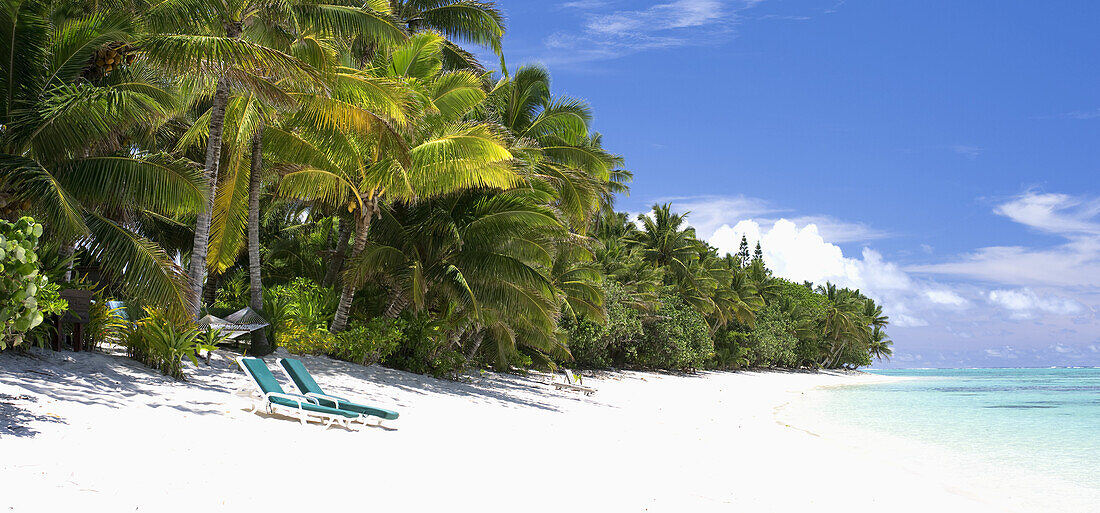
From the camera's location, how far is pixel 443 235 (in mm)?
14461

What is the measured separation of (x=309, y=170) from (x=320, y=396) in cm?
555

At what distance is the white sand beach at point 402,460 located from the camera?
16.0 ft

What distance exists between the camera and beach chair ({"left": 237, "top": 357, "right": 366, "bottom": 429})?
24.1 ft

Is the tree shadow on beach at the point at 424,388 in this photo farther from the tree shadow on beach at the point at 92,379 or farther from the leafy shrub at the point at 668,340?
the leafy shrub at the point at 668,340

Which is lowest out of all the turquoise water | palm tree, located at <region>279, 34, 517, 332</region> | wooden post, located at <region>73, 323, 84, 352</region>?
the turquoise water

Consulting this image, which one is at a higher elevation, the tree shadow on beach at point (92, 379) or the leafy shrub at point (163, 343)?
the leafy shrub at point (163, 343)

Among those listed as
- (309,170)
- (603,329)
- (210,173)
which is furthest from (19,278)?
(603,329)

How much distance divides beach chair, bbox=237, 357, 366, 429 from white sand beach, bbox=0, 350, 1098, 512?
0.49ft

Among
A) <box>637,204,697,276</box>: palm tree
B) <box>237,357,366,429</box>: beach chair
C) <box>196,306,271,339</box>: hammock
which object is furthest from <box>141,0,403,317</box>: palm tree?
<box>637,204,697,276</box>: palm tree

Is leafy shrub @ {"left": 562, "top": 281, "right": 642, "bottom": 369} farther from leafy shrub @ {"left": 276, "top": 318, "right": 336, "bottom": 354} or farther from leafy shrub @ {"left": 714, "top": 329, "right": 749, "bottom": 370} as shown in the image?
leafy shrub @ {"left": 714, "top": 329, "right": 749, "bottom": 370}

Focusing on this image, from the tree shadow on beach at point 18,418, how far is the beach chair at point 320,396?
231cm

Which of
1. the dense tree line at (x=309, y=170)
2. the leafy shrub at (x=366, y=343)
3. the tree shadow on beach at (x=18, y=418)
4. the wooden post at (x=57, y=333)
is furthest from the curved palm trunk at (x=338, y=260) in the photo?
the tree shadow on beach at (x=18, y=418)

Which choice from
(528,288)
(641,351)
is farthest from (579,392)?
(641,351)

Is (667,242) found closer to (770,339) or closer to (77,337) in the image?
(770,339)
